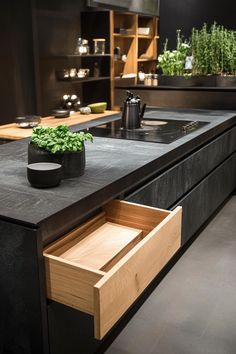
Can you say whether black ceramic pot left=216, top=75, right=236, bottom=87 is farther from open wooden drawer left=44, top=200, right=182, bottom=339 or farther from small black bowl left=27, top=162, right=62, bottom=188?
small black bowl left=27, top=162, right=62, bottom=188

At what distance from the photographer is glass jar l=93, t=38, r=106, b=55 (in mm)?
Result: 5574

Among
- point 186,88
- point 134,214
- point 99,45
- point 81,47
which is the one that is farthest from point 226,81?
point 134,214

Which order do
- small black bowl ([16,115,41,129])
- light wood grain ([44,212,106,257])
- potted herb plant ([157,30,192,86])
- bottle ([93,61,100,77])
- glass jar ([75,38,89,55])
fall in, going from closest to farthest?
light wood grain ([44,212,106,257]), small black bowl ([16,115,41,129]), potted herb plant ([157,30,192,86]), glass jar ([75,38,89,55]), bottle ([93,61,100,77])

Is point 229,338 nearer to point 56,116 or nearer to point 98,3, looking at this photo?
point 98,3

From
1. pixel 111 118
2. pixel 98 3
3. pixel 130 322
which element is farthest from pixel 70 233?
pixel 111 118

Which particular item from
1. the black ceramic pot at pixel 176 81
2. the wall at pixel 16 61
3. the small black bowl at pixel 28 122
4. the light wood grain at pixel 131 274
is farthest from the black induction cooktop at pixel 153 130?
the wall at pixel 16 61

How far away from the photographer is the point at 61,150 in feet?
5.00

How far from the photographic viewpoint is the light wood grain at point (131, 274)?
115 centimetres

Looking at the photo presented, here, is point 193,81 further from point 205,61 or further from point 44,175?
point 44,175

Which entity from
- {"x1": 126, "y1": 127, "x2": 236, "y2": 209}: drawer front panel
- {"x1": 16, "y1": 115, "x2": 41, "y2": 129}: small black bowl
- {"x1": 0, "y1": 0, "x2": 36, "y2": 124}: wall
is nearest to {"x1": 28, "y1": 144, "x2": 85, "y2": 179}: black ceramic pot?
{"x1": 126, "y1": 127, "x2": 236, "y2": 209}: drawer front panel

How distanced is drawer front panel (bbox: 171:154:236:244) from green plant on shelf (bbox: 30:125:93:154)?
0.99 meters

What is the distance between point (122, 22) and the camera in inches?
251

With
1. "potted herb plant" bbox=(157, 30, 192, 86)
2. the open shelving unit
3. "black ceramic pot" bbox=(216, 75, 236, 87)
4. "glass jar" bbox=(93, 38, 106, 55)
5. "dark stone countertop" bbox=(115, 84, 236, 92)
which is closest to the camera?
"dark stone countertop" bbox=(115, 84, 236, 92)

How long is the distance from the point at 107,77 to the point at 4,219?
4.90m
